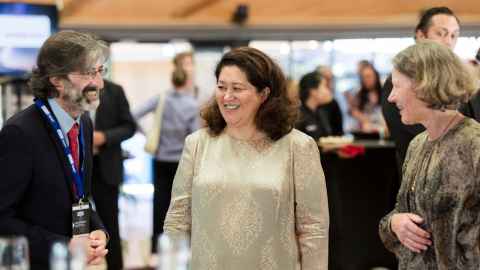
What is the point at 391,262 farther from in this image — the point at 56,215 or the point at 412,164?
the point at 56,215

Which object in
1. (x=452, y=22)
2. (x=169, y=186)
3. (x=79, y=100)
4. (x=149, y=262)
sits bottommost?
(x=149, y=262)

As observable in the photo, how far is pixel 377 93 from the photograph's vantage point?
923cm

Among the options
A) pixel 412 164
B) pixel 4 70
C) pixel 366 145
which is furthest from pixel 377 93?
pixel 412 164

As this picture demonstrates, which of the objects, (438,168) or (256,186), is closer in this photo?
(438,168)

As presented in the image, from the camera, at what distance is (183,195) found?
3160 millimetres

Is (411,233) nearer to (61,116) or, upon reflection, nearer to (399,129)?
(399,129)

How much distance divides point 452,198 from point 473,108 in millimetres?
1333

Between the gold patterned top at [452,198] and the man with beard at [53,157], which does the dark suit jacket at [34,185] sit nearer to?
the man with beard at [53,157]

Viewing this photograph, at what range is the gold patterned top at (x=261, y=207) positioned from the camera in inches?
119

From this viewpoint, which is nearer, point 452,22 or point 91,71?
point 91,71

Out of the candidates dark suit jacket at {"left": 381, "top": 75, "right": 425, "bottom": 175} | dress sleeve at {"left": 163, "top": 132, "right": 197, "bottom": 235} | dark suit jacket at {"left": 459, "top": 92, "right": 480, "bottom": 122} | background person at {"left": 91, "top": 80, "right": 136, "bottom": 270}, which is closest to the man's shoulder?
dress sleeve at {"left": 163, "top": 132, "right": 197, "bottom": 235}

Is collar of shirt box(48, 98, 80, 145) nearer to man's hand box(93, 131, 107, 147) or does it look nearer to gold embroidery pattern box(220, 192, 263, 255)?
gold embroidery pattern box(220, 192, 263, 255)

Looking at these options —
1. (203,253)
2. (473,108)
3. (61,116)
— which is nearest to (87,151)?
(61,116)

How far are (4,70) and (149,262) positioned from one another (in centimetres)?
208
